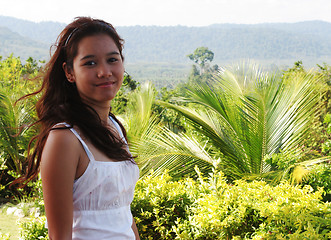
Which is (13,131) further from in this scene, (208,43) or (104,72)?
(208,43)

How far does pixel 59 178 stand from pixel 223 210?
1834mm

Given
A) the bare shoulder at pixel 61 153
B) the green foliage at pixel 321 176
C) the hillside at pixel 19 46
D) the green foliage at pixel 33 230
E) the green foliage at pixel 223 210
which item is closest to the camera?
the bare shoulder at pixel 61 153

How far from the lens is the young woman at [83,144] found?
1.07 meters

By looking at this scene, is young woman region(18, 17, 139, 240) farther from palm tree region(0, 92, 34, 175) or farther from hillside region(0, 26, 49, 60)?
hillside region(0, 26, 49, 60)

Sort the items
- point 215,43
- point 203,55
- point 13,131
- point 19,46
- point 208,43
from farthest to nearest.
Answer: point 208,43, point 215,43, point 19,46, point 203,55, point 13,131

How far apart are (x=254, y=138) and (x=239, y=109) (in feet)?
1.31

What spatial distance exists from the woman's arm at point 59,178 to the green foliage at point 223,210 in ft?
4.80

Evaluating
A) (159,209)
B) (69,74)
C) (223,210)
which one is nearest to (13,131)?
(159,209)

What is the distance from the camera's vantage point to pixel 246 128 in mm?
4664

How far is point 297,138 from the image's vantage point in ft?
15.3

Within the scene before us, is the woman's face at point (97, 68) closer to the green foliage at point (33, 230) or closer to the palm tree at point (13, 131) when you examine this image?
the green foliage at point (33, 230)

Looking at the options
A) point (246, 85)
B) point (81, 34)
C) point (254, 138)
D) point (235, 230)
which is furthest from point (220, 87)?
point (81, 34)

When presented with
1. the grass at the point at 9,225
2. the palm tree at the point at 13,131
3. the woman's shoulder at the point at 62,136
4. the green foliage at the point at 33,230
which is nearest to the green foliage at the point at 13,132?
the palm tree at the point at 13,131

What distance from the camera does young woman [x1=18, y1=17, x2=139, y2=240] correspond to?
3.50 ft
